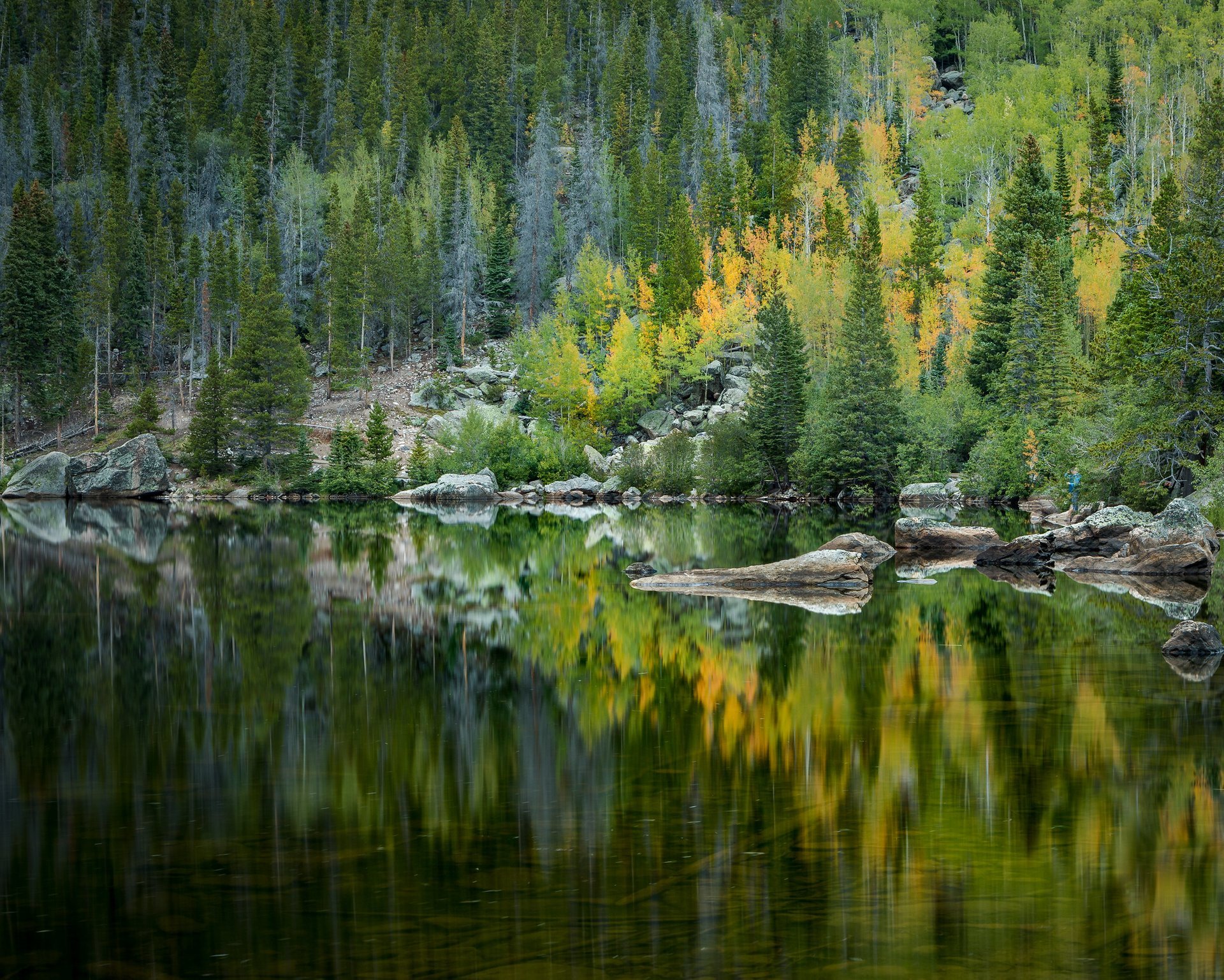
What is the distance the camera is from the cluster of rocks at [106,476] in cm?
→ 6919

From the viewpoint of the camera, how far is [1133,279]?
45156 mm

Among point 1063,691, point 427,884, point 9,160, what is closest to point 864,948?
point 427,884

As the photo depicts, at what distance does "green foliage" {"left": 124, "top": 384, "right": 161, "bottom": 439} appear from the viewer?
7638 centimetres

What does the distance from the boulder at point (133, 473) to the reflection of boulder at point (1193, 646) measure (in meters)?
65.2

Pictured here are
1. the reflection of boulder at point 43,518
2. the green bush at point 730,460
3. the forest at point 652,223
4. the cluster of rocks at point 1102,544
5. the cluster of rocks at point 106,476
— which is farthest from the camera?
the cluster of rocks at point 106,476

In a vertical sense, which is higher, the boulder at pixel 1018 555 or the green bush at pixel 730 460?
the green bush at pixel 730 460

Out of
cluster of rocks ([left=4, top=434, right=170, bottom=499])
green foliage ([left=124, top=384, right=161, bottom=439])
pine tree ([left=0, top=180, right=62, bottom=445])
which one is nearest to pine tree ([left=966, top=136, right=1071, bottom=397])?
cluster of rocks ([left=4, top=434, right=170, bottom=499])

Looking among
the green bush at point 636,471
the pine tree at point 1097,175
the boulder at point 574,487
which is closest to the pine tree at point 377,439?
the boulder at point 574,487

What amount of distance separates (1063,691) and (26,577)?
23483 mm

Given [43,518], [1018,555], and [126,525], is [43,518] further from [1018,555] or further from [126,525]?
[1018,555]

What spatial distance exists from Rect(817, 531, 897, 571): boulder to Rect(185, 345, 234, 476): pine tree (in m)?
51.6

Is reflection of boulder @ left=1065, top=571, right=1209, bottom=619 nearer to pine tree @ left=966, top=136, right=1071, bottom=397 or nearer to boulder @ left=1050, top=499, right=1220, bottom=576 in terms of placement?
boulder @ left=1050, top=499, right=1220, bottom=576

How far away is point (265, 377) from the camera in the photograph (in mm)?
70688

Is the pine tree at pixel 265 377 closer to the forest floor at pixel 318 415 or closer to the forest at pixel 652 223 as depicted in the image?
the forest at pixel 652 223
